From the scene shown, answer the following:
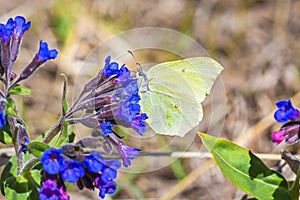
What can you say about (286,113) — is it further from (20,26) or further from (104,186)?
(20,26)

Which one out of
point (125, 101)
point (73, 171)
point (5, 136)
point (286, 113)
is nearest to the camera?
point (73, 171)

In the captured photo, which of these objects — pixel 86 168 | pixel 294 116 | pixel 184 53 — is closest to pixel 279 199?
pixel 294 116

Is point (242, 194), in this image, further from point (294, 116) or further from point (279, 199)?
point (294, 116)

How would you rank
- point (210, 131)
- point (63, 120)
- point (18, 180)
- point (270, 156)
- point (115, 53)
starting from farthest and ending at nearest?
point (115, 53)
point (210, 131)
point (270, 156)
point (18, 180)
point (63, 120)

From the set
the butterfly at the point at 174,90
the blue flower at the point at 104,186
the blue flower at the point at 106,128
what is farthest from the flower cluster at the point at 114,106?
the butterfly at the point at 174,90

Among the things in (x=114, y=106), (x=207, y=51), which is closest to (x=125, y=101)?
(x=114, y=106)

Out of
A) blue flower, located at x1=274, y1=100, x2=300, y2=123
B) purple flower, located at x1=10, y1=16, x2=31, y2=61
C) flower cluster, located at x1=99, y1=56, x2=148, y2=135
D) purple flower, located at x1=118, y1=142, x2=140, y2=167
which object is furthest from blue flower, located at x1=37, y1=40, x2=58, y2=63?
blue flower, located at x1=274, y1=100, x2=300, y2=123
